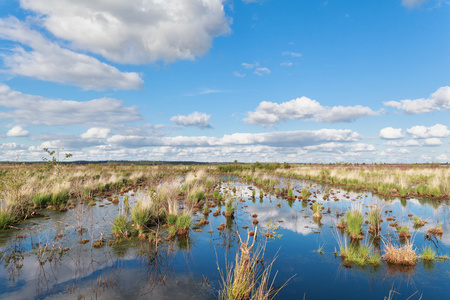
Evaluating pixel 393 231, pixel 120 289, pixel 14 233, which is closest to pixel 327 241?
pixel 393 231

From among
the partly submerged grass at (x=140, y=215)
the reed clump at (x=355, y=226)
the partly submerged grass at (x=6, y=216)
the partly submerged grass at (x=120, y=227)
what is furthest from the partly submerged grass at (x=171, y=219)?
the reed clump at (x=355, y=226)

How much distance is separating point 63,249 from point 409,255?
42.5ft

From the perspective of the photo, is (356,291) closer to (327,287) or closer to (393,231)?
(327,287)

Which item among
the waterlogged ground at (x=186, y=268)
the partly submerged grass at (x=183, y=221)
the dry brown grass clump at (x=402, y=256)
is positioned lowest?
the waterlogged ground at (x=186, y=268)

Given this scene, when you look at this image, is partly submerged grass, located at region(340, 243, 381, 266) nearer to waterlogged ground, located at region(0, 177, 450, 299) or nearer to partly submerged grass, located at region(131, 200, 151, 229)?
waterlogged ground, located at region(0, 177, 450, 299)

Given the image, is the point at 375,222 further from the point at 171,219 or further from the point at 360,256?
the point at 171,219

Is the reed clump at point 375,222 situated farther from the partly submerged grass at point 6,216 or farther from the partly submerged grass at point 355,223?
the partly submerged grass at point 6,216

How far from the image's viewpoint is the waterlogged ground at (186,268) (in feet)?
22.7

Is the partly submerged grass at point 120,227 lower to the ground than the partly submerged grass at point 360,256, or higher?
higher

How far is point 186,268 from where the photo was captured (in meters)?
8.45

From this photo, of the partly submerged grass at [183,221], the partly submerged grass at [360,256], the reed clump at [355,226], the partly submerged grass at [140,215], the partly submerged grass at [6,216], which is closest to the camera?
the partly submerged grass at [360,256]

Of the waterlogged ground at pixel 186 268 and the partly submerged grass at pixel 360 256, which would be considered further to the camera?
the partly submerged grass at pixel 360 256

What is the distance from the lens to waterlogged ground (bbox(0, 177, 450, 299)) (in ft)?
22.7

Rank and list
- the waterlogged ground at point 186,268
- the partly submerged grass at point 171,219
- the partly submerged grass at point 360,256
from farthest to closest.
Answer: the partly submerged grass at point 171,219 < the partly submerged grass at point 360,256 < the waterlogged ground at point 186,268
